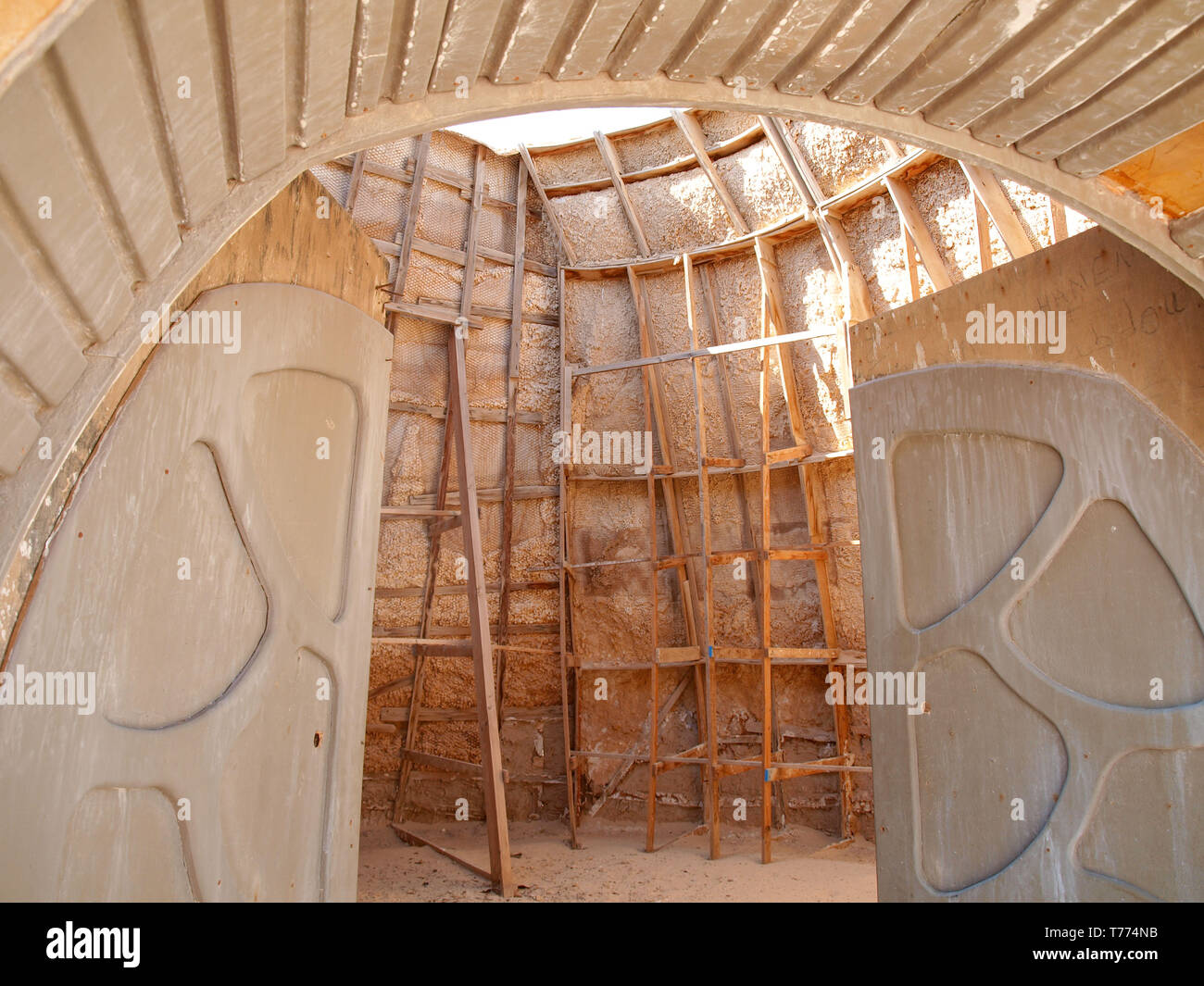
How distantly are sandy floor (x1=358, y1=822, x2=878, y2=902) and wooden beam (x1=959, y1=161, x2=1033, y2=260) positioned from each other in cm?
434

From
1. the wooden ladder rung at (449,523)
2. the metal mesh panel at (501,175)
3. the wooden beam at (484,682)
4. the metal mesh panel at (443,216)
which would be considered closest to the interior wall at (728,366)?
the metal mesh panel at (501,175)

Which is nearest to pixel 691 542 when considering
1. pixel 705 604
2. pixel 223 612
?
pixel 705 604

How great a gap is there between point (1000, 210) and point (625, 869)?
533 cm

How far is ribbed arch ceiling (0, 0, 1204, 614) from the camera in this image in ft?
5.20

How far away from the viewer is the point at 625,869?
678cm

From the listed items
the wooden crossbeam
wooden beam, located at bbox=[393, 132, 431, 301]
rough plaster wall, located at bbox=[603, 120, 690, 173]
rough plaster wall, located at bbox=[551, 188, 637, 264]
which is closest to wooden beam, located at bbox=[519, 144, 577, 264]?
rough plaster wall, located at bbox=[551, 188, 637, 264]

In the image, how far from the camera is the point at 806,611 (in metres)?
7.76

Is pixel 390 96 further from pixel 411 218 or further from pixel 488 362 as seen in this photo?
pixel 488 362

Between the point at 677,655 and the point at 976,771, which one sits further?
the point at 677,655

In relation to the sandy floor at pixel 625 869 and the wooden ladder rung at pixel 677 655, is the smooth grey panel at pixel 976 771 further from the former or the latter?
the wooden ladder rung at pixel 677 655

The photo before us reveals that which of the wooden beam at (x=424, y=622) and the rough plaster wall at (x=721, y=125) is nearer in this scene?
the rough plaster wall at (x=721, y=125)

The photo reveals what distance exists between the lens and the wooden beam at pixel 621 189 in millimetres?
8125

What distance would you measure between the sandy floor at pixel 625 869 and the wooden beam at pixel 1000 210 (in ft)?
14.2

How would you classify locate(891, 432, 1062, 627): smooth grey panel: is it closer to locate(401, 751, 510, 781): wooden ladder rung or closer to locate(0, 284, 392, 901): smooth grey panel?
locate(0, 284, 392, 901): smooth grey panel
